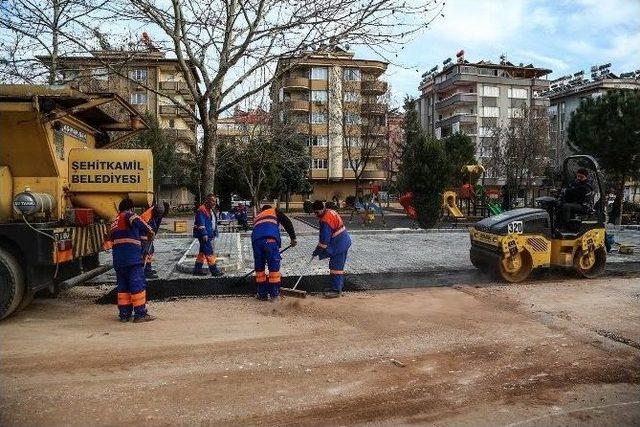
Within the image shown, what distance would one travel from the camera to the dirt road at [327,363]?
3838 mm

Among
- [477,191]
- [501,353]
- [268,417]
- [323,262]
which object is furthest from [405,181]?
[268,417]

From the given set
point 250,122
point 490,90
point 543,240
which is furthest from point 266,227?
point 490,90

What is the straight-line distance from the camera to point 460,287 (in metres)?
8.70

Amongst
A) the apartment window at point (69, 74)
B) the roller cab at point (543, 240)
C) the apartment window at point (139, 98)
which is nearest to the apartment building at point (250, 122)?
the apartment window at point (69, 74)

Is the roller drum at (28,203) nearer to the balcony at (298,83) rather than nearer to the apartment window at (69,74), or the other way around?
the apartment window at (69,74)

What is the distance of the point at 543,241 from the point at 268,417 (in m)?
7.16

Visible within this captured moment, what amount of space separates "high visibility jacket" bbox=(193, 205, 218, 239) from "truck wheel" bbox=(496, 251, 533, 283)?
507cm

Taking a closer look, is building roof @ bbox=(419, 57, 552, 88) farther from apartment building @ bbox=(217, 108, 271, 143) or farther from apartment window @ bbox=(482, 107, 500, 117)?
apartment building @ bbox=(217, 108, 271, 143)

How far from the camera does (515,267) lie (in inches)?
365

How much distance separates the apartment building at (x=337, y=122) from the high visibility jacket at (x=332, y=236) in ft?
109

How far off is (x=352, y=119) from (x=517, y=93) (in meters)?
24.1

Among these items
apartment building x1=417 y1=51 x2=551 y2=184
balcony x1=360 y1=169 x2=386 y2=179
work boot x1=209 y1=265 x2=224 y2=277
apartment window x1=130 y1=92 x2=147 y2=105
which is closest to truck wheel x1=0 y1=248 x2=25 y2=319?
work boot x1=209 y1=265 x2=224 y2=277

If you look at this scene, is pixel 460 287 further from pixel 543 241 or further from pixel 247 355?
pixel 247 355

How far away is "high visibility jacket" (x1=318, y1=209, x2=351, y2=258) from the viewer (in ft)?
27.1
